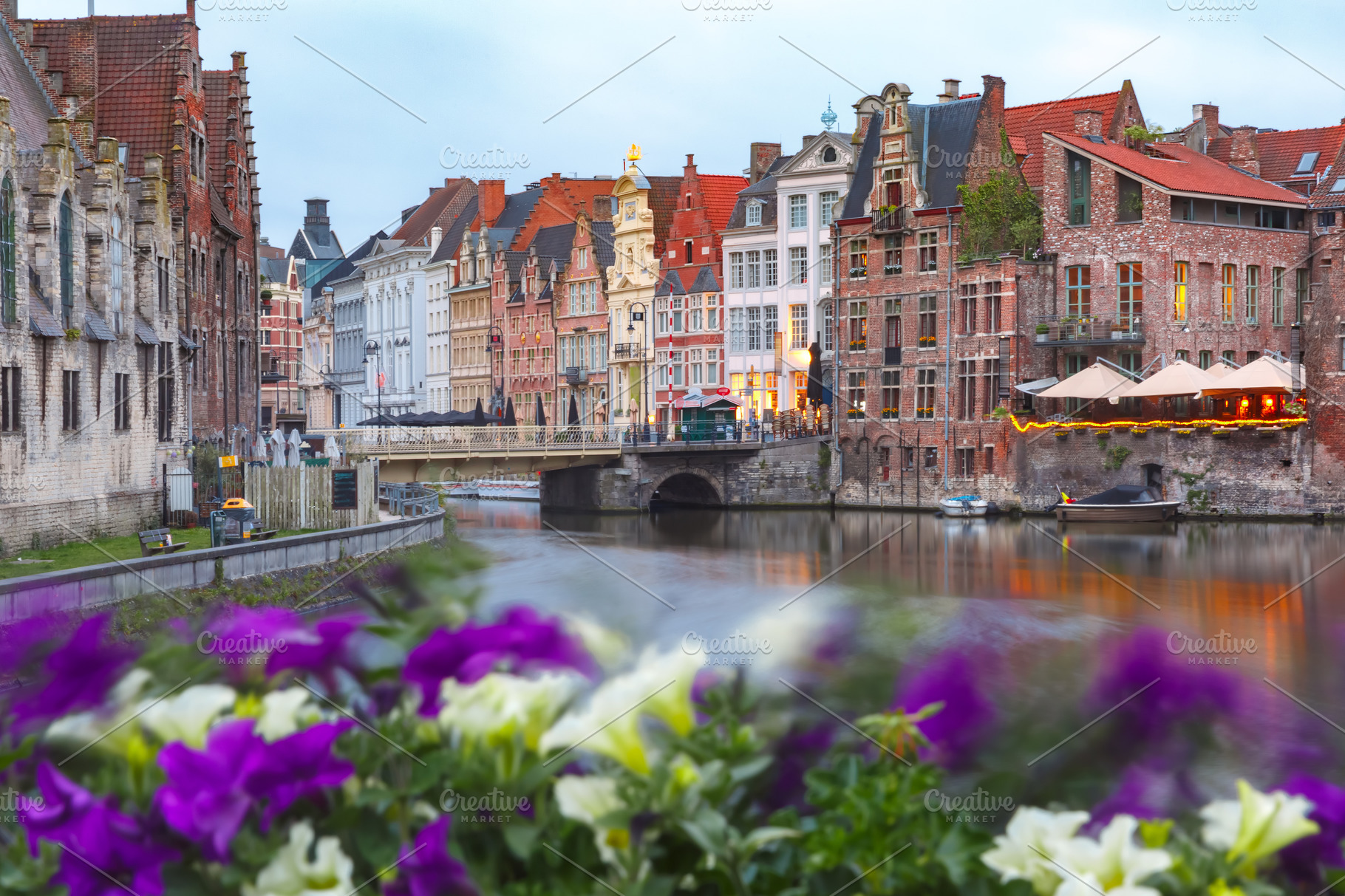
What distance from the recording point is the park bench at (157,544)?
21.7 m

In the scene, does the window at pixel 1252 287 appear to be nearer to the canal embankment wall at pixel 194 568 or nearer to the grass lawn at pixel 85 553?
the canal embankment wall at pixel 194 568

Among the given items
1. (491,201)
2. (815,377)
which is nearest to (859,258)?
(815,377)

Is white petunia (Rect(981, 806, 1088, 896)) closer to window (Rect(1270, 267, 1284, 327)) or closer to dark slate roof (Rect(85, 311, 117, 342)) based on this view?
dark slate roof (Rect(85, 311, 117, 342))

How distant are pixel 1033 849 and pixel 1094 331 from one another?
4680cm

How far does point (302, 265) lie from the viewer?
4065 inches

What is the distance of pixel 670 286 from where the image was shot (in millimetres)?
64688

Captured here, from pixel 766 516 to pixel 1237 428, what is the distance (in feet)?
48.2

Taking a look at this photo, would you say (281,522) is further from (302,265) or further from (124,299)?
(302,265)

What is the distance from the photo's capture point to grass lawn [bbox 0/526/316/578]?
63.5 ft

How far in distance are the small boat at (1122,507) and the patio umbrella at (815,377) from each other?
12.3 m

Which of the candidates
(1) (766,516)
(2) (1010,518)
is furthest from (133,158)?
(2) (1010,518)

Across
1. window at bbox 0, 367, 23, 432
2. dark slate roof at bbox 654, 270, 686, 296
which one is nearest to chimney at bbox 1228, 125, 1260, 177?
dark slate roof at bbox 654, 270, 686, 296

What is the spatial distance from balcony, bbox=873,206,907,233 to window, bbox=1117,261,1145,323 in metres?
7.70

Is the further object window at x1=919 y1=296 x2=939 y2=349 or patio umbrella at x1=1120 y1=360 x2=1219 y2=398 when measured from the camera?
window at x1=919 y1=296 x2=939 y2=349
